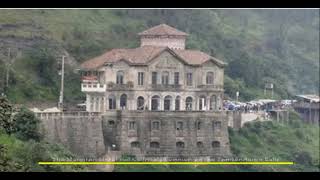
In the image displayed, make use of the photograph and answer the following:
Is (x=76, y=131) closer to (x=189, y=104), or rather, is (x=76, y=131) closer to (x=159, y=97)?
(x=159, y=97)

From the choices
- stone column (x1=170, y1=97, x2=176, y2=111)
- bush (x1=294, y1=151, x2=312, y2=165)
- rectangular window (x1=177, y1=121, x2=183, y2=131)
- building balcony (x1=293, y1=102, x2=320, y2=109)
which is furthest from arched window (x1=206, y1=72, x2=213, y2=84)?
building balcony (x1=293, y1=102, x2=320, y2=109)

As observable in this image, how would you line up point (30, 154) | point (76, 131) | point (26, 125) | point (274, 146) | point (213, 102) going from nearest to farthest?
point (30, 154)
point (26, 125)
point (76, 131)
point (213, 102)
point (274, 146)

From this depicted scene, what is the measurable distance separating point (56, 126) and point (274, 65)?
5930 mm

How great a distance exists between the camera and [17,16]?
21.2 m

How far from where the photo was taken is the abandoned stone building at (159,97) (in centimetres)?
2198

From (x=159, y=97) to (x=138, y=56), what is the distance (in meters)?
0.71

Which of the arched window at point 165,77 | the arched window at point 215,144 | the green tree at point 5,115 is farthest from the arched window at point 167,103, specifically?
the green tree at point 5,115

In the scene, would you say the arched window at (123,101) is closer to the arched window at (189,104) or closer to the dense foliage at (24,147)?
the arched window at (189,104)

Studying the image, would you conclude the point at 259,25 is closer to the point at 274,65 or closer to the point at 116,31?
the point at 274,65

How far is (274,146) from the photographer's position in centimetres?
2309

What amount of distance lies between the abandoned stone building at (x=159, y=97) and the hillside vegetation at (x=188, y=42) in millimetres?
411

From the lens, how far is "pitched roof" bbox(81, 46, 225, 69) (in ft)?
72.4

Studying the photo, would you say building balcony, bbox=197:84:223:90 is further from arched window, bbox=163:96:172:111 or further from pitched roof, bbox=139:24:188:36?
pitched roof, bbox=139:24:188:36

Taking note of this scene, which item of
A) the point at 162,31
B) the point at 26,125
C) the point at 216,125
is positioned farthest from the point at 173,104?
the point at 26,125
